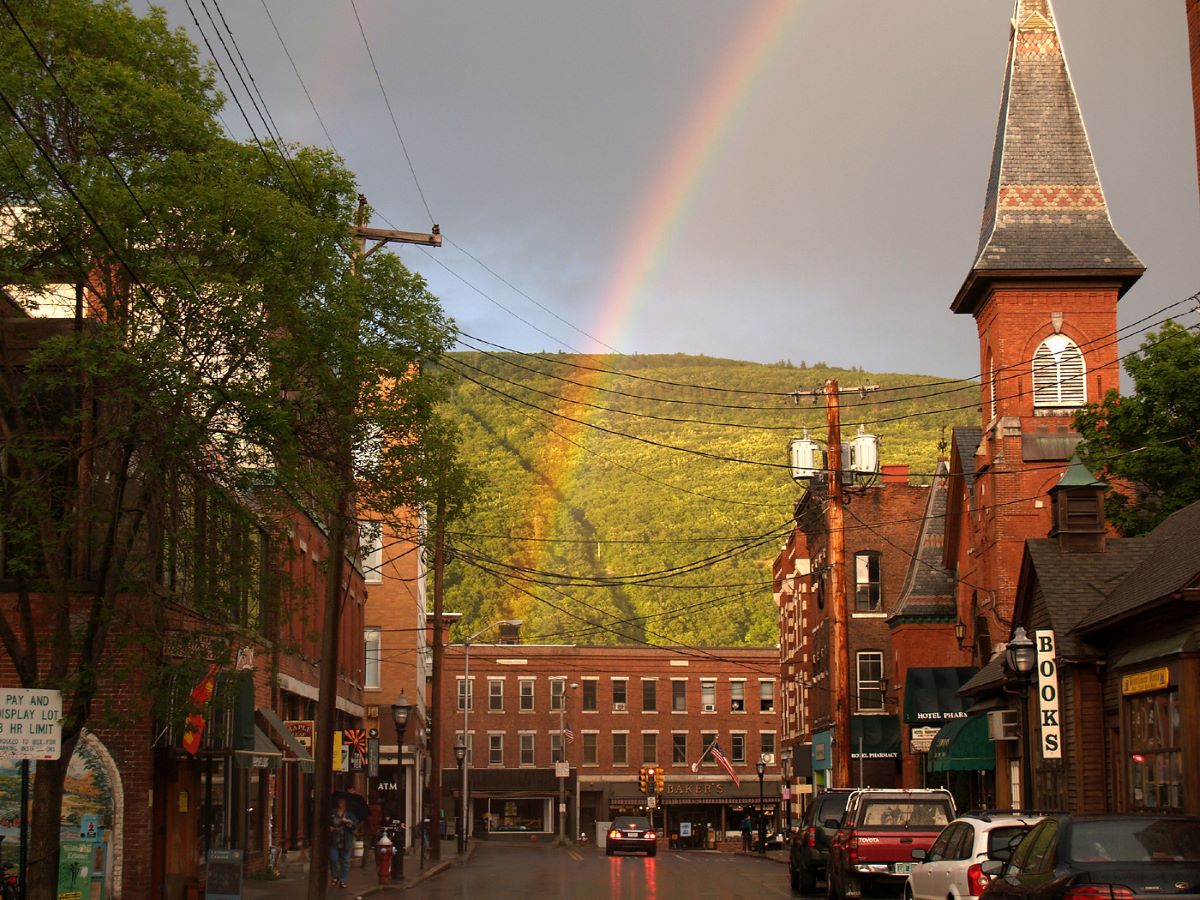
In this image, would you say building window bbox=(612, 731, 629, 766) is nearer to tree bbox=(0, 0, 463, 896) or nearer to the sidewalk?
the sidewalk

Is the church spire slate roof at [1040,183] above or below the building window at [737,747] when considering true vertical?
above

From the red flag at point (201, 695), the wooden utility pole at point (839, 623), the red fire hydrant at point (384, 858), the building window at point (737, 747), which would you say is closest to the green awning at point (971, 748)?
the wooden utility pole at point (839, 623)

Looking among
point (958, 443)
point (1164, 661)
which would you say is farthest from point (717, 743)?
point (1164, 661)

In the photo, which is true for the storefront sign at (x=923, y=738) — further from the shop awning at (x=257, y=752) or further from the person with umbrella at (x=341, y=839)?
the shop awning at (x=257, y=752)

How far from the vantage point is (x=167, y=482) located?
56.7 feet

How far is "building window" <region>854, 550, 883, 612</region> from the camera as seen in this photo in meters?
60.3

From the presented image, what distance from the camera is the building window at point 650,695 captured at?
9288 centimetres

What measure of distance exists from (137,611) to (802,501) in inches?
1950

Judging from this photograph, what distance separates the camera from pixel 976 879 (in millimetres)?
16812

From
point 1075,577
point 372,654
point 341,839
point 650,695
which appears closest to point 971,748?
point 1075,577

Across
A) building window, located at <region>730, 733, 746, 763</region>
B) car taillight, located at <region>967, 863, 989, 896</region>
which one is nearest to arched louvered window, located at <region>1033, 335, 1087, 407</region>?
car taillight, located at <region>967, 863, 989, 896</region>

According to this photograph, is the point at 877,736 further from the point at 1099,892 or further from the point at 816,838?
the point at 1099,892

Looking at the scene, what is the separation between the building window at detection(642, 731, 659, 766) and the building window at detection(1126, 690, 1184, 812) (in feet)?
227

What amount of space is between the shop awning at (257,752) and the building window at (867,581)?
1383 inches
